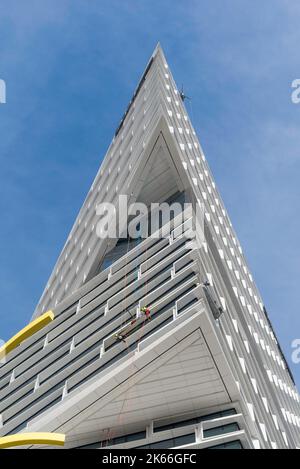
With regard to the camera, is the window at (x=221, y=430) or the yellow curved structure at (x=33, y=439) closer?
the yellow curved structure at (x=33, y=439)

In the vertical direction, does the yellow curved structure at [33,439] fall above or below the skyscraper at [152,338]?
below

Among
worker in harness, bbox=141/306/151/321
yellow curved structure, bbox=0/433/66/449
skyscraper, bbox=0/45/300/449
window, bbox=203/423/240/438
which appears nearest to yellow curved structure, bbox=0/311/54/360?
skyscraper, bbox=0/45/300/449

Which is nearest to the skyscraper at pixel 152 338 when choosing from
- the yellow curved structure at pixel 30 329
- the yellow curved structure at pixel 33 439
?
the yellow curved structure at pixel 30 329

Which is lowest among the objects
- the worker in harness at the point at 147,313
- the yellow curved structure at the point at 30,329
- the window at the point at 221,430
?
the yellow curved structure at the point at 30,329

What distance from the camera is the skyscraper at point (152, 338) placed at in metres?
37.8

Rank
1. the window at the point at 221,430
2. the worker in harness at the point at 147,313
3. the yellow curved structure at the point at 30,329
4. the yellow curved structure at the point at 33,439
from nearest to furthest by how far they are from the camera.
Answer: the yellow curved structure at the point at 33,439
the yellow curved structure at the point at 30,329
the window at the point at 221,430
the worker in harness at the point at 147,313

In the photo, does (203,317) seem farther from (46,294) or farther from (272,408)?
(46,294)

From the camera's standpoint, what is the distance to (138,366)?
125ft

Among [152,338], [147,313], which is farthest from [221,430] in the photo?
[147,313]

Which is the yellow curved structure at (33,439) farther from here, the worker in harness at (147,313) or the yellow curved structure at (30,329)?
the worker in harness at (147,313)

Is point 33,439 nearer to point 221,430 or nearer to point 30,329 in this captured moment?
point 30,329

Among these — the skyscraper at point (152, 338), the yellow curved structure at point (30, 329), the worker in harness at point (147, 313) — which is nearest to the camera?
the yellow curved structure at point (30, 329)

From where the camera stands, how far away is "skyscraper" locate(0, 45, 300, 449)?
37.8 meters
